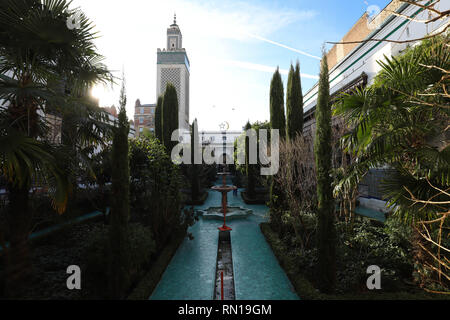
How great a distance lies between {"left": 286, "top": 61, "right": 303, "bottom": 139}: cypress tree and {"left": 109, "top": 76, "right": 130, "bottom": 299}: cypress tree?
7.18 meters

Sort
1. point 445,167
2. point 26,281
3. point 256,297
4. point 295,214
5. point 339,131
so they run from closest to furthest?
point 445,167 → point 26,281 → point 256,297 → point 295,214 → point 339,131

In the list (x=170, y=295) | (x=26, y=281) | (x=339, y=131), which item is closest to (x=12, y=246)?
(x=26, y=281)

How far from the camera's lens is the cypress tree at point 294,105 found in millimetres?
10289

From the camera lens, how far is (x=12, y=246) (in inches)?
143

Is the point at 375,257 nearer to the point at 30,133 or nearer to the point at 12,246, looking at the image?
the point at 12,246

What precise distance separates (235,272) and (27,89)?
5.42m

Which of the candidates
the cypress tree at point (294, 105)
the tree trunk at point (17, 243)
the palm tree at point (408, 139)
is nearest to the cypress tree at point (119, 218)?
the tree trunk at point (17, 243)

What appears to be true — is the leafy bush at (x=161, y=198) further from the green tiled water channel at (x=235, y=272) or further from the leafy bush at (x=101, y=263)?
the leafy bush at (x=101, y=263)

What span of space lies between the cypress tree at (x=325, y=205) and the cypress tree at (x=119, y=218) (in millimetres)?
3626

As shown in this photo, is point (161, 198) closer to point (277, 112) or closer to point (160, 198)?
point (160, 198)

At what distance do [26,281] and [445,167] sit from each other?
677 cm

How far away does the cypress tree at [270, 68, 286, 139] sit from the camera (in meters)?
11.5

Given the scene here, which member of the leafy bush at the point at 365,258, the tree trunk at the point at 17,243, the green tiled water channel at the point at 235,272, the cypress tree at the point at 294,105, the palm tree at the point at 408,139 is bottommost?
the green tiled water channel at the point at 235,272

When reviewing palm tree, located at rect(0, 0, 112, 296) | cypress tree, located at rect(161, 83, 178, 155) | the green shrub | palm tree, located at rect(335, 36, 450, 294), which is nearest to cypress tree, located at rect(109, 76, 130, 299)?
palm tree, located at rect(0, 0, 112, 296)
